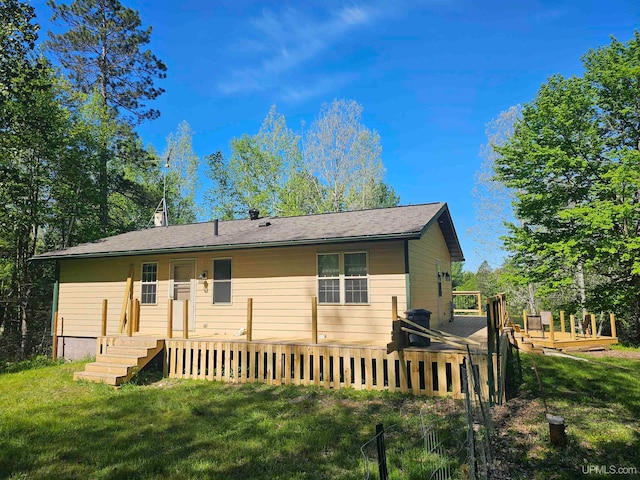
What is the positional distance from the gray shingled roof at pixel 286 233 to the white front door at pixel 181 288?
2.10 ft

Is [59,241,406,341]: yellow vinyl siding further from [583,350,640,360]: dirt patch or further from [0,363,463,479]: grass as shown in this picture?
[583,350,640,360]: dirt patch

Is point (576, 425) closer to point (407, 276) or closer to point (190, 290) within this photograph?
point (407, 276)

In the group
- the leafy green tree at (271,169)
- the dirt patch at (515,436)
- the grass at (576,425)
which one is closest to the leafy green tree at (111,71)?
the leafy green tree at (271,169)

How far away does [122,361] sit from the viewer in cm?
788

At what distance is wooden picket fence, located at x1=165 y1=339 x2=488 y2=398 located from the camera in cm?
625

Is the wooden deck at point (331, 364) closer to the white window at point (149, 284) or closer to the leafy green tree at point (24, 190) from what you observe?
the white window at point (149, 284)

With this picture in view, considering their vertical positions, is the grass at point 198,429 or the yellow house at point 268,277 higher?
the yellow house at point 268,277

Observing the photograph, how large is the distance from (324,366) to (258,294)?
327 cm

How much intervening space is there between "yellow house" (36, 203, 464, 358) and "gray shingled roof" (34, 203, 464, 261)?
3 cm

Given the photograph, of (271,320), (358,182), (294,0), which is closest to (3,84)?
(294,0)

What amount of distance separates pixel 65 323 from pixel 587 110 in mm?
19904

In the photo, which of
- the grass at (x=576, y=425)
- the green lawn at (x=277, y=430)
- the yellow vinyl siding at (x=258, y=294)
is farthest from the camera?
the yellow vinyl siding at (x=258, y=294)

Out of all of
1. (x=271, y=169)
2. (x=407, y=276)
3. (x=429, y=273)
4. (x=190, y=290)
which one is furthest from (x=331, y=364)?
(x=271, y=169)

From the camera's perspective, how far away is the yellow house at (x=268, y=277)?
8.40 metres
